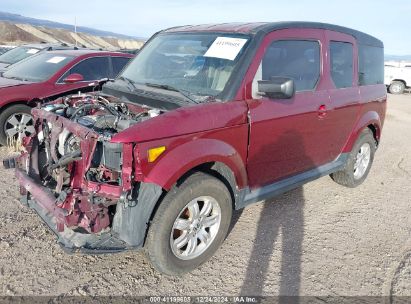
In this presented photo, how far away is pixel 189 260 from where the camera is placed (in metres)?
3.30

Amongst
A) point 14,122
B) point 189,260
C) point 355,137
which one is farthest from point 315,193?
point 14,122

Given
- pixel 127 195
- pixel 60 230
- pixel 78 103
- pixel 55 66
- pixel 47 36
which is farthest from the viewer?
pixel 47 36

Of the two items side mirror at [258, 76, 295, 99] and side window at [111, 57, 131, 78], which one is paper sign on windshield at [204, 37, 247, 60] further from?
side window at [111, 57, 131, 78]

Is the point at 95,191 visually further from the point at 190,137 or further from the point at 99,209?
the point at 190,137

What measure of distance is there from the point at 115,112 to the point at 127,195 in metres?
0.95

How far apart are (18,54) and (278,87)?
9012 mm

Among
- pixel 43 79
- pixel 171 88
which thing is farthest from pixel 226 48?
pixel 43 79

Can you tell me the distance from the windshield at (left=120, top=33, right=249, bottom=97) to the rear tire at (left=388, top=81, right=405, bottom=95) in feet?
72.1

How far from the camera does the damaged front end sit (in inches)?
111

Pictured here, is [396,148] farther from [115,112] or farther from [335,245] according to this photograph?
[115,112]

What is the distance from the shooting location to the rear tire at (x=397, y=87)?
74.8ft

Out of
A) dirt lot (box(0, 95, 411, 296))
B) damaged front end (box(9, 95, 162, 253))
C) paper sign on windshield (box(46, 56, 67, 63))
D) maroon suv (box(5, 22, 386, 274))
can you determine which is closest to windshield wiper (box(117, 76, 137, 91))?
maroon suv (box(5, 22, 386, 274))

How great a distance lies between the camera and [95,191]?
2852 mm

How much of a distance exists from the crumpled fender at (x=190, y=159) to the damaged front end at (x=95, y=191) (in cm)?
10
